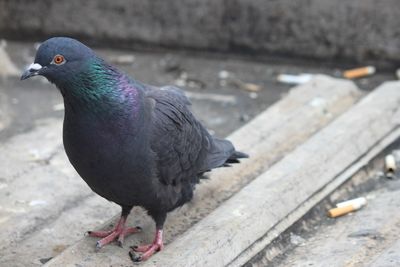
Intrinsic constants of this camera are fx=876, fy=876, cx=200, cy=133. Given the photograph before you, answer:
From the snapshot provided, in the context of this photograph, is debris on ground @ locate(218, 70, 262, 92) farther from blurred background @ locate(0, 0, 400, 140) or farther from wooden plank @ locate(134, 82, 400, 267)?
wooden plank @ locate(134, 82, 400, 267)

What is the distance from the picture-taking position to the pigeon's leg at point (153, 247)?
4.28 m

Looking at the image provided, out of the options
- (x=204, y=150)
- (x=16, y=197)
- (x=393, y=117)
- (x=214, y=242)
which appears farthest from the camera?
(x=393, y=117)

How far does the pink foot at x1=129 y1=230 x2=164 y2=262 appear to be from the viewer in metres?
4.27

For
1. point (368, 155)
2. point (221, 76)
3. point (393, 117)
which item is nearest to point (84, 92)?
point (368, 155)

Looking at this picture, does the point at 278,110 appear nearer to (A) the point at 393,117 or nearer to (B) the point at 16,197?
(A) the point at 393,117

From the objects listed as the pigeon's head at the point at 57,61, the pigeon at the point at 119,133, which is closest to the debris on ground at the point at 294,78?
the pigeon at the point at 119,133

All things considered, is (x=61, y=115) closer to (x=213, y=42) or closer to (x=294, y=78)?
(x=213, y=42)

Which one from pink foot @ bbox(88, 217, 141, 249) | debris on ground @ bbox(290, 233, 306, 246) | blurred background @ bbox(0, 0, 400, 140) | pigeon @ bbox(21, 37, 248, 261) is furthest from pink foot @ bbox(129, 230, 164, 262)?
blurred background @ bbox(0, 0, 400, 140)

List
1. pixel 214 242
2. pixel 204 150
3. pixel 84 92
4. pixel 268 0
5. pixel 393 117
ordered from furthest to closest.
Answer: pixel 268 0 → pixel 393 117 → pixel 204 150 → pixel 214 242 → pixel 84 92

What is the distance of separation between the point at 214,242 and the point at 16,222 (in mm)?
1268

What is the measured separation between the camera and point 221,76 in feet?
24.1

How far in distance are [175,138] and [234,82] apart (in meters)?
2.95

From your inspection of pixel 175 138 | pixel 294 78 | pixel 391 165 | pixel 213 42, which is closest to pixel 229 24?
pixel 213 42

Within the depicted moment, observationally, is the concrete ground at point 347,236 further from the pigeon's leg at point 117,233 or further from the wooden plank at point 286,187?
the pigeon's leg at point 117,233
